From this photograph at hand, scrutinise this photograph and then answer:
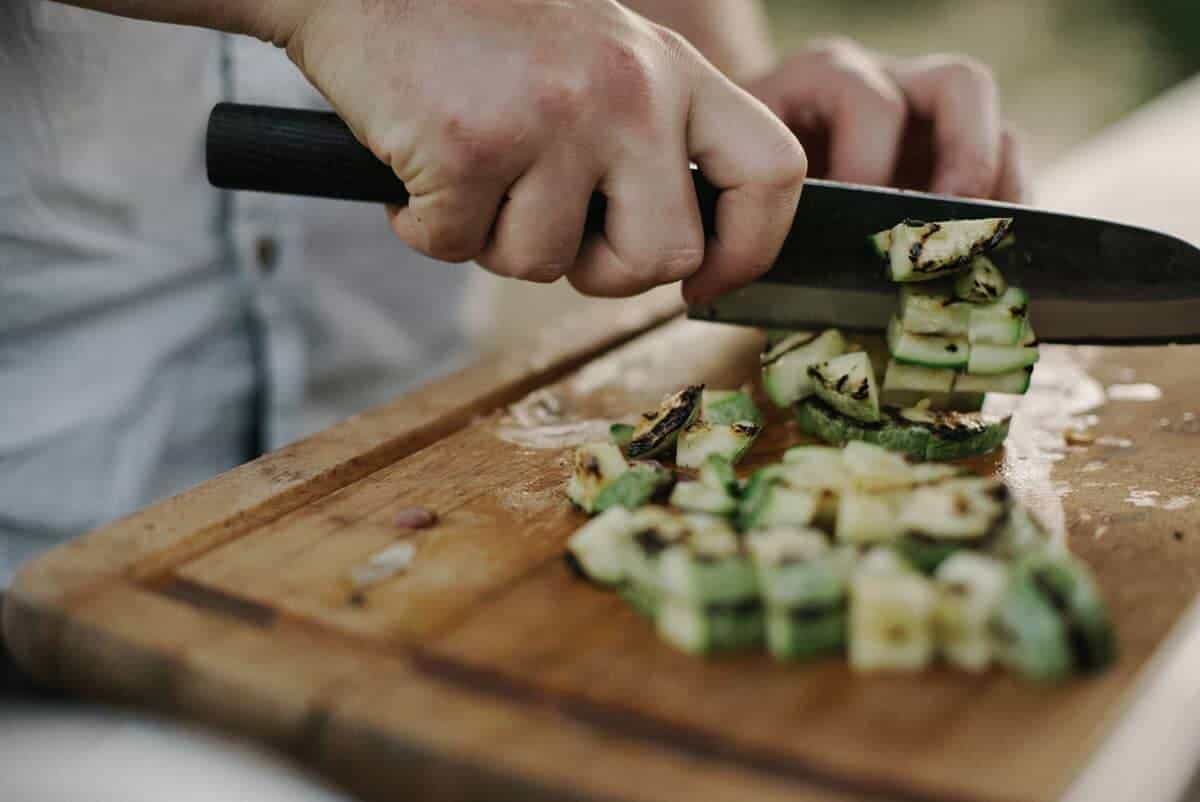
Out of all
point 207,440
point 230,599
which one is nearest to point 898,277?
point 230,599

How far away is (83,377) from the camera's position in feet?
5.74

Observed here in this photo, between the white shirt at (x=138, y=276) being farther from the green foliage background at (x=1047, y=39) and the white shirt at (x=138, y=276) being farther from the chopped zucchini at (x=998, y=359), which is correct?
the green foliage background at (x=1047, y=39)

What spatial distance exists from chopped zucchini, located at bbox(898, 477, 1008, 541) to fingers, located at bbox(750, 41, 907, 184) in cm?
88

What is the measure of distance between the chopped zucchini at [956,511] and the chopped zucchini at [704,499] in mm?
180

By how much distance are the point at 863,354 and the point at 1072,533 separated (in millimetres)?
332

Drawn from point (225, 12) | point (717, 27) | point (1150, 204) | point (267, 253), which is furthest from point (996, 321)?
point (1150, 204)

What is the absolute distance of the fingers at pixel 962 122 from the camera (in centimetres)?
187

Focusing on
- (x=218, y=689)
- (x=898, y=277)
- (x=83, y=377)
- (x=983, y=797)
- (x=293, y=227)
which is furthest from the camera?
(x=293, y=227)

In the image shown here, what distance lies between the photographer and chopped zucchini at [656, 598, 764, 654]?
1.05m

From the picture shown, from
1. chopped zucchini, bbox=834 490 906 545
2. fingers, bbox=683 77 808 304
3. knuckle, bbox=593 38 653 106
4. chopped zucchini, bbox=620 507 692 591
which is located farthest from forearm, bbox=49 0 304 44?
chopped zucchini, bbox=834 490 906 545

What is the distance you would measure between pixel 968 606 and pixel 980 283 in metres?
0.58

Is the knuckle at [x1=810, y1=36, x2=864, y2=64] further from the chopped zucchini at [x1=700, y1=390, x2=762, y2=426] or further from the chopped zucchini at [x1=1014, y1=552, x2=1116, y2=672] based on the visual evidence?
the chopped zucchini at [x1=1014, y1=552, x2=1116, y2=672]

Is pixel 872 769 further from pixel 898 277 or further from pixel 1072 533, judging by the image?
pixel 898 277

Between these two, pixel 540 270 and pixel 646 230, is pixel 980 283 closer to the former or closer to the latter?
pixel 646 230
